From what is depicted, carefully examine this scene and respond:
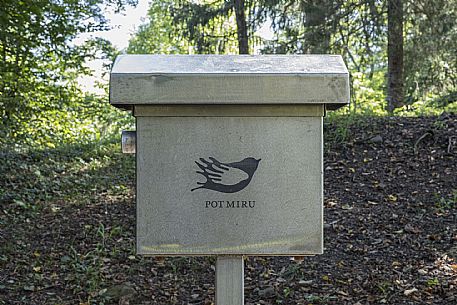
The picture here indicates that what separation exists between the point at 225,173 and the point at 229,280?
46 cm

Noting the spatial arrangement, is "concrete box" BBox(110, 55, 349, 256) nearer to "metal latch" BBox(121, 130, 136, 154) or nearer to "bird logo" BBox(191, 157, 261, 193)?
"bird logo" BBox(191, 157, 261, 193)

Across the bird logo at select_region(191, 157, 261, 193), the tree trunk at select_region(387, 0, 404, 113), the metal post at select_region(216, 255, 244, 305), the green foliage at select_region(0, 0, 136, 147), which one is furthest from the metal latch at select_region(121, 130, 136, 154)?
the tree trunk at select_region(387, 0, 404, 113)

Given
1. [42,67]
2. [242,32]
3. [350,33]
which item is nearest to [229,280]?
[42,67]

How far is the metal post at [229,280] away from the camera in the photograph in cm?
214

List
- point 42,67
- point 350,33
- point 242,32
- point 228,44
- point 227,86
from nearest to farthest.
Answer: point 227,86, point 42,67, point 350,33, point 242,32, point 228,44

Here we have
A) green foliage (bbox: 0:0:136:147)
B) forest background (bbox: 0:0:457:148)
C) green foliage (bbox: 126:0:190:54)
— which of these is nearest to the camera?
green foliage (bbox: 0:0:136:147)

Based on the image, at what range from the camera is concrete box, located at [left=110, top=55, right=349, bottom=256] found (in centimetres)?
198

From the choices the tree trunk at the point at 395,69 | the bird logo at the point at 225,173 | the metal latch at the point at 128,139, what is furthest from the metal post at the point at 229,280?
the tree trunk at the point at 395,69

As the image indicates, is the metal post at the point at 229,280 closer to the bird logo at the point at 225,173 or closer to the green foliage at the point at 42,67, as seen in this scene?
the bird logo at the point at 225,173

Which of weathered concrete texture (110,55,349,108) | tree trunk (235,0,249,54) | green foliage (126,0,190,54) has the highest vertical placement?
green foliage (126,0,190,54)

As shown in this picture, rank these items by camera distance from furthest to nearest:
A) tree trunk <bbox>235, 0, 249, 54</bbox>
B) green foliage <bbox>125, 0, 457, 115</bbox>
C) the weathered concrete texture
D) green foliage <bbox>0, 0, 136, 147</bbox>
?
tree trunk <bbox>235, 0, 249, 54</bbox> < green foliage <bbox>125, 0, 457, 115</bbox> < green foliage <bbox>0, 0, 136, 147</bbox> < the weathered concrete texture

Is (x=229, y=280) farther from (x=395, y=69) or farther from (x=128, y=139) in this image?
(x=395, y=69)

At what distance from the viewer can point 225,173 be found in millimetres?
1995

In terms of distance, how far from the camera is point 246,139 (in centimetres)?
200
